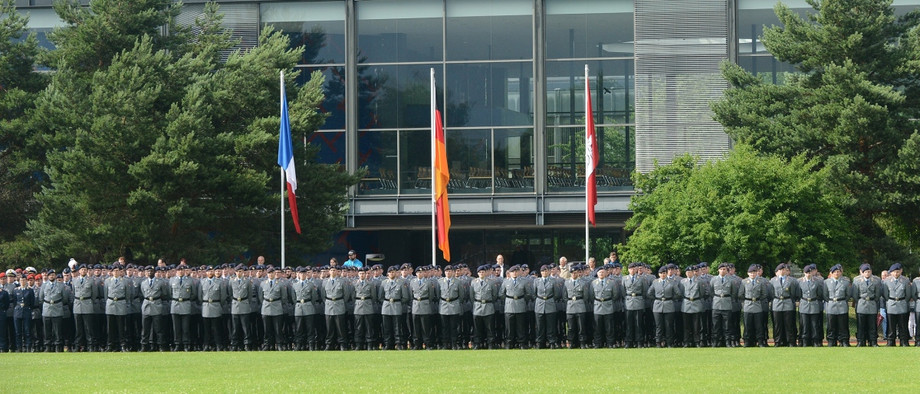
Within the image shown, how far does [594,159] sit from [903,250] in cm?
823

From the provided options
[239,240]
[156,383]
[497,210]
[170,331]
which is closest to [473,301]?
[170,331]

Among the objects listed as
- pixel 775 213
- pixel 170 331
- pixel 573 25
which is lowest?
pixel 170 331

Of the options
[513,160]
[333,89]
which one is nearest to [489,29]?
[513,160]

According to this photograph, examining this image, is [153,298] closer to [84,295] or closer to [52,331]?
[84,295]

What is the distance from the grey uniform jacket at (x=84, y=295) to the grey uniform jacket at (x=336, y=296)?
4.44 metres

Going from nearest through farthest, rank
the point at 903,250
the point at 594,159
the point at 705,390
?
the point at 705,390, the point at 594,159, the point at 903,250

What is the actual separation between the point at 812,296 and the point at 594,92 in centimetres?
1604

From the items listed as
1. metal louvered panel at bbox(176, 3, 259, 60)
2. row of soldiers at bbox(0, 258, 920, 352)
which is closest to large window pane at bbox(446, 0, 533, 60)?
metal louvered panel at bbox(176, 3, 259, 60)

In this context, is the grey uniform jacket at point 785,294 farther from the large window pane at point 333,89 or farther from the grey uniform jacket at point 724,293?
the large window pane at point 333,89

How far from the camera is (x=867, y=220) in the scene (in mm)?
33500

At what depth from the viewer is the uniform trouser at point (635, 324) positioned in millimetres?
24438

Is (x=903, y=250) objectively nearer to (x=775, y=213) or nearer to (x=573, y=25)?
(x=775, y=213)

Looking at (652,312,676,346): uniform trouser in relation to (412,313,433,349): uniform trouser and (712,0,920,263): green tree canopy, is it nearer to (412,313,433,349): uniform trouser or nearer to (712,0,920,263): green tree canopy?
(412,313,433,349): uniform trouser

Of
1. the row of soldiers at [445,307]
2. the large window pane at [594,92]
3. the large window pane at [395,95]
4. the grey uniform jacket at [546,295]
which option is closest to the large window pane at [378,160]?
the large window pane at [395,95]
